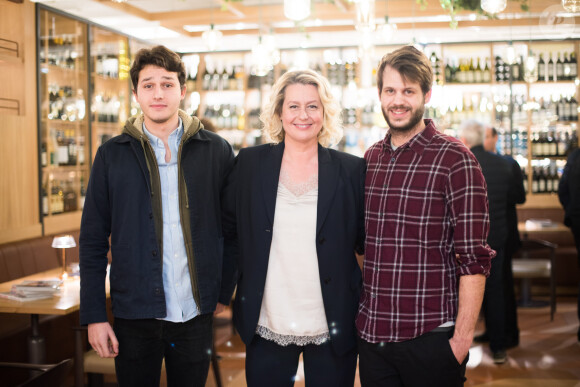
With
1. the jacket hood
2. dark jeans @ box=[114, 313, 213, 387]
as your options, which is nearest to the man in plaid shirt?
dark jeans @ box=[114, 313, 213, 387]

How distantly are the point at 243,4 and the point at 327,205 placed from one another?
5.06 m

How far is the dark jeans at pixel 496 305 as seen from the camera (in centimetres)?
464

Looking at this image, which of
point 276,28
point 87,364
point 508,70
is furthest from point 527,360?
point 276,28

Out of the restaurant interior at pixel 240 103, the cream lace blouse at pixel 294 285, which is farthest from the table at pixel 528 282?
the cream lace blouse at pixel 294 285

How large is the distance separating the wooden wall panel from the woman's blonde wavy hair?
11.3 feet

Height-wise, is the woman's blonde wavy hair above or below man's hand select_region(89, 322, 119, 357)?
above

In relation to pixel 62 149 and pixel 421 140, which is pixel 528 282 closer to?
pixel 62 149

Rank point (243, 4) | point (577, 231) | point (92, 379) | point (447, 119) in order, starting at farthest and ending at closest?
point (447, 119) < point (243, 4) < point (577, 231) < point (92, 379)

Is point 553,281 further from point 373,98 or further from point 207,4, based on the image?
point 207,4

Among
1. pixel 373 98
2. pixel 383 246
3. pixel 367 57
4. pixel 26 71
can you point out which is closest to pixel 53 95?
pixel 26 71

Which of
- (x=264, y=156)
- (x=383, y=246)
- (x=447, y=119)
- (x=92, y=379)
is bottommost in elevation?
(x=92, y=379)

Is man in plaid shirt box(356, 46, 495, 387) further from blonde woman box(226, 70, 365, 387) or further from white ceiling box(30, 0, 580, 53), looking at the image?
white ceiling box(30, 0, 580, 53)

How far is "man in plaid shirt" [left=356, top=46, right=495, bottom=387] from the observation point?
2004mm

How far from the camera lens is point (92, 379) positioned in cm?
354
